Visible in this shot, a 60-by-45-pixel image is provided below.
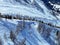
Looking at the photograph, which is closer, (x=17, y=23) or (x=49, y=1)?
(x=17, y=23)

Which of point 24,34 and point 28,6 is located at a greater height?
point 24,34

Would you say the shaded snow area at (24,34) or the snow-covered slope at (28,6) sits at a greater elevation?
the shaded snow area at (24,34)

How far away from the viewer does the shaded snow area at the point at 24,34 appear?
23837 mm

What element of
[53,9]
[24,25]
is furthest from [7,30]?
[53,9]

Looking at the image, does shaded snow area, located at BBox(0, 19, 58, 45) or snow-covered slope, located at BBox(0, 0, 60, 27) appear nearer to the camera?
shaded snow area, located at BBox(0, 19, 58, 45)

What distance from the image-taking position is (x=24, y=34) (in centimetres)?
2555

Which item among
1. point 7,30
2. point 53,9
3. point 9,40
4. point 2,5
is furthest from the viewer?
point 53,9

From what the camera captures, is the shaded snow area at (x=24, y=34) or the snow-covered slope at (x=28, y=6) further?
the snow-covered slope at (x=28, y=6)

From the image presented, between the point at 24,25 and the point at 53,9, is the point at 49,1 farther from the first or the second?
the point at 24,25

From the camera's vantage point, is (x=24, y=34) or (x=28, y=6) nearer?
(x=24, y=34)

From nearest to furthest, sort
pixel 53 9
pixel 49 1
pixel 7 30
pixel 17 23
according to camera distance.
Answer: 1. pixel 7 30
2. pixel 17 23
3. pixel 53 9
4. pixel 49 1

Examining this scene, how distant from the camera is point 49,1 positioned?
47250 millimetres

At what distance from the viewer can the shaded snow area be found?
2384cm

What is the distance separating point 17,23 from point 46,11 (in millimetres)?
15025
